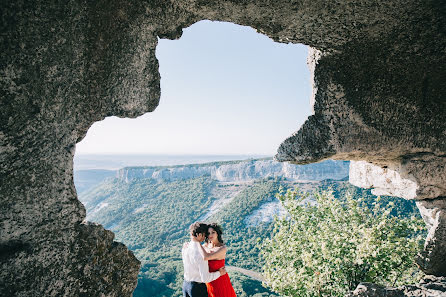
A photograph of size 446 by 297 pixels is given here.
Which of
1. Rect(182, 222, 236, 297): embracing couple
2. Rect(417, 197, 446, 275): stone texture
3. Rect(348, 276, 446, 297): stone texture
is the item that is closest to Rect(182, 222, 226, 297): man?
Rect(182, 222, 236, 297): embracing couple

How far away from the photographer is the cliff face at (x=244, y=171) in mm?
42656

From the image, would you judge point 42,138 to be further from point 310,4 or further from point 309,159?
point 309,159

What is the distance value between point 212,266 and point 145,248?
134 ft

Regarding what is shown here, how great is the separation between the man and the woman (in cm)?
8

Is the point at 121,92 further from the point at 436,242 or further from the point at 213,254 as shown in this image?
the point at 436,242

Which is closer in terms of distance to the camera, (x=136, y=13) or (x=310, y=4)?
(x=136, y=13)

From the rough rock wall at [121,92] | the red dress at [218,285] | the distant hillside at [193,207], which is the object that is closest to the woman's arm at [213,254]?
the red dress at [218,285]

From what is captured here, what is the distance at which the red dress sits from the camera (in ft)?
14.3

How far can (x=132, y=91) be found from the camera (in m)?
2.55

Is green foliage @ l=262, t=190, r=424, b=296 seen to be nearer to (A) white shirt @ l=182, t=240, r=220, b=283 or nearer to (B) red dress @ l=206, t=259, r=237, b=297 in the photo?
(B) red dress @ l=206, t=259, r=237, b=297

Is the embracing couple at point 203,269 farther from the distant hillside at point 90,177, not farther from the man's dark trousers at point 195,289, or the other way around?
the distant hillside at point 90,177

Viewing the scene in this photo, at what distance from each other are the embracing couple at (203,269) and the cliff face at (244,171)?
38214 millimetres

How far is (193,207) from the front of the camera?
1994 inches

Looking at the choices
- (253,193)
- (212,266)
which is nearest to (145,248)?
(253,193)
